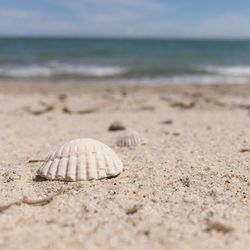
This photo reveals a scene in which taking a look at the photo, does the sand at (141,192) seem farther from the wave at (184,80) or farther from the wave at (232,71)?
the wave at (232,71)

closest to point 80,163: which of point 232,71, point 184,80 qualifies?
point 184,80

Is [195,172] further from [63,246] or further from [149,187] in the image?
[63,246]

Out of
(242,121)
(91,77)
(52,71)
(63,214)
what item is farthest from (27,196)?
(52,71)

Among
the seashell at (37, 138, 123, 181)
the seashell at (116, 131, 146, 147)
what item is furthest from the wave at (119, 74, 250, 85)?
the seashell at (37, 138, 123, 181)

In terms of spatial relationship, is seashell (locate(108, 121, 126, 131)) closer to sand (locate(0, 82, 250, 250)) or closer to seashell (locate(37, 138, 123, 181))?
sand (locate(0, 82, 250, 250))

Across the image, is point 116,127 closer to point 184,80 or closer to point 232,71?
point 184,80

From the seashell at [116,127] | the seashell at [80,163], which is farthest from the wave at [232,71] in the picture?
the seashell at [80,163]
